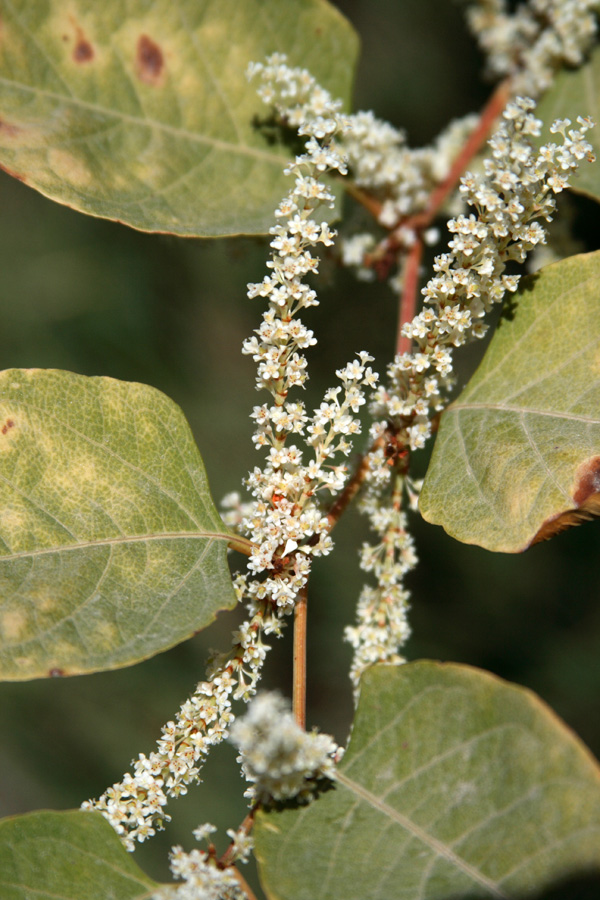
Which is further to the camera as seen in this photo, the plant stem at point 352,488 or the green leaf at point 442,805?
the plant stem at point 352,488

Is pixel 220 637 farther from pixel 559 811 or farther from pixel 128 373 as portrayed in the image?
pixel 559 811

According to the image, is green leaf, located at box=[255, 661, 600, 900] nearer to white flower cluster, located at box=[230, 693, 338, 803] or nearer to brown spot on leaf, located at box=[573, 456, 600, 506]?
white flower cluster, located at box=[230, 693, 338, 803]

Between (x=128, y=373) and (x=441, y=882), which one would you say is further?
(x=128, y=373)

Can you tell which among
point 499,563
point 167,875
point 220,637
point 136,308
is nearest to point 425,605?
point 499,563

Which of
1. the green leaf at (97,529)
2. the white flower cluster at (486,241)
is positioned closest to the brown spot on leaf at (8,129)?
the green leaf at (97,529)

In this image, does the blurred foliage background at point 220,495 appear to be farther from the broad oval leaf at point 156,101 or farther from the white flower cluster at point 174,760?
the white flower cluster at point 174,760
